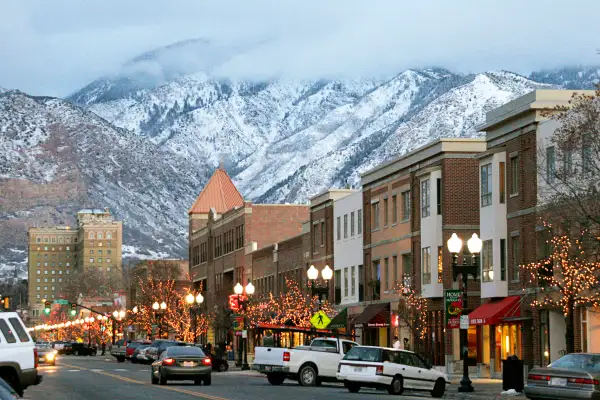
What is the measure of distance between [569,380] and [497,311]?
25385 millimetres

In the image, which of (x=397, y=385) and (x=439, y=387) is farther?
(x=439, y=387)

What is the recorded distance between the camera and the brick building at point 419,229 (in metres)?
67.9

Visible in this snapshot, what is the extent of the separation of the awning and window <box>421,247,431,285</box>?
5.85m

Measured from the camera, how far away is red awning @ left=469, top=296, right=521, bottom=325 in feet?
193

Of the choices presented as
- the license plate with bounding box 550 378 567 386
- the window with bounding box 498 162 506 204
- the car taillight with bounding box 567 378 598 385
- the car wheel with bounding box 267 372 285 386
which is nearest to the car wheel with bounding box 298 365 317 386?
the car wheel with bounding box 267 372 285 386

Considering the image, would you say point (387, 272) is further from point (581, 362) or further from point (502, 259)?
point (581, 362)

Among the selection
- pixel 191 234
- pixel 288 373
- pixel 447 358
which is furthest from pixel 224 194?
pixel 288 373

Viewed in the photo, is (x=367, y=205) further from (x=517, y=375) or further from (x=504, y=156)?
(x=517, y=375)

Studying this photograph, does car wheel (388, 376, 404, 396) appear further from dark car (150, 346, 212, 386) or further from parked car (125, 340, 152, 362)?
parked car (125, 340, 152, 362)

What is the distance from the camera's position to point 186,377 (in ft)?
166

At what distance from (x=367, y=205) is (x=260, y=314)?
2102 centimetres

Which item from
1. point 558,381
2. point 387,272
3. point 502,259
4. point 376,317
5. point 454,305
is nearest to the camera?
point 558,381

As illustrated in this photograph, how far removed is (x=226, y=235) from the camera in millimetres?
126500

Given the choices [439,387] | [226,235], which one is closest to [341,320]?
[439,387]
